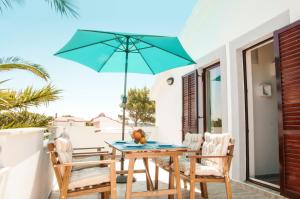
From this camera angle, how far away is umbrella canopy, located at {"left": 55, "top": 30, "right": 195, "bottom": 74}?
400 cm

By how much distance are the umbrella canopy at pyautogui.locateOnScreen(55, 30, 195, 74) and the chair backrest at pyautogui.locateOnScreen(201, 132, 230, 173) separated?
4.63ft

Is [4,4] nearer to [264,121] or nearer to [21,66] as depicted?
[21,66]

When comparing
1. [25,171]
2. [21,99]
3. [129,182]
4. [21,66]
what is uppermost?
[21,66]

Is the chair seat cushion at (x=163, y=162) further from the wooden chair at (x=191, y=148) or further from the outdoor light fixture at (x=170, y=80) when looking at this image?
the outdoor light fixture at (x=170, y=80)

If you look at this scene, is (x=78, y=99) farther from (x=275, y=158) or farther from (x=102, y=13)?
(x=275, y=158)

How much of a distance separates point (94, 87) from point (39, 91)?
27455mm

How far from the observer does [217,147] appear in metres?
3.44

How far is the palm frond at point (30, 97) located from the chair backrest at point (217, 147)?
111 inches

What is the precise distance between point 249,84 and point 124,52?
7.76 ft

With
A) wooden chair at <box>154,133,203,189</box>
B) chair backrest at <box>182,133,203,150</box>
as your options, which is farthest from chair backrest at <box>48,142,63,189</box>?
chair backrest at <box>182,133,203,150</box>

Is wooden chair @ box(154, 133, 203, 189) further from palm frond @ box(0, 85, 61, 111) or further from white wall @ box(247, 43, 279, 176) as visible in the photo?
palm frond @ box(0, 85, 61, 111)

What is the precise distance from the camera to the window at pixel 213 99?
561 centimetres

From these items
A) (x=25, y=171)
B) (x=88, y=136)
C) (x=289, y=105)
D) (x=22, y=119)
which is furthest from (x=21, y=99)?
(x=88, y=136)

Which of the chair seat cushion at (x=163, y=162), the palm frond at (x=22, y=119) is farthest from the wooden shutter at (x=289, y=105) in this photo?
the palm frond at (x=22, y=119)
